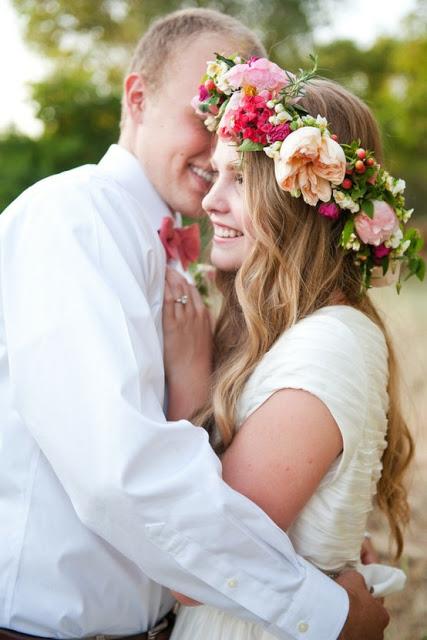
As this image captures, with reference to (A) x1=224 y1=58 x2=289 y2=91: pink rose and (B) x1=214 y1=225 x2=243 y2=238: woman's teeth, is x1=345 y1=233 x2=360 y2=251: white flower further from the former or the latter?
(A) x1=224 y1=58 x2=289 y2=91: pink rose

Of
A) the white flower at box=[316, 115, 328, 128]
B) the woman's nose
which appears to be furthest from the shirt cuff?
the white flower at box=[316, 115, 328, 128]

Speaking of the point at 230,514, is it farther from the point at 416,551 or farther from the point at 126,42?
the point at 126,42

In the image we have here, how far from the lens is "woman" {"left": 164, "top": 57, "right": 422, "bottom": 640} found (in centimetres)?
219

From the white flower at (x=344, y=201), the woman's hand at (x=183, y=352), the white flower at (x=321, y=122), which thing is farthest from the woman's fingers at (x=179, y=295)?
the white flower at (x=321, y=122)

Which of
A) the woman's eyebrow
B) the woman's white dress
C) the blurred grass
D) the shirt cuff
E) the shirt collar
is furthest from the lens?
the blurred grass

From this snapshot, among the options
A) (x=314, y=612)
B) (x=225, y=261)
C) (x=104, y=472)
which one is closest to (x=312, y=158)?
(x=225, y=261)

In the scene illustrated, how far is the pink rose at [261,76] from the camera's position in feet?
8.26

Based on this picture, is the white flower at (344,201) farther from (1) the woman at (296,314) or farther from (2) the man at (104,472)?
(2) the man at (104,472)

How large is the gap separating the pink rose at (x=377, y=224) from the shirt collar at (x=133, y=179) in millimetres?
787

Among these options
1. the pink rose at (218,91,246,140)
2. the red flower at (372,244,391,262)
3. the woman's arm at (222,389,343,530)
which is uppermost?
the pink rose at (218,91,246,140)

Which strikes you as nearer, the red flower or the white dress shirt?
the white dress shirt

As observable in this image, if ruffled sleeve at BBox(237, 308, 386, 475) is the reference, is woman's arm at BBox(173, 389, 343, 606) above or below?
below

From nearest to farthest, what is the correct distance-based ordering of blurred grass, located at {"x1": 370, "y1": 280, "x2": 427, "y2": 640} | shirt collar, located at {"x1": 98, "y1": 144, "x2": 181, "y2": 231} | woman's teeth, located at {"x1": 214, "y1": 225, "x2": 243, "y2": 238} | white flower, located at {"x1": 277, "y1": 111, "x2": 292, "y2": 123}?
white flower, located at {"x1": 277, "y1": 111, "x2": 292, "y2": 123} < woman's teeth, located at {"x1": 214, "y1": 225, "x2": 243, "y2": 238} < shirt collar, located at {"x1": 98, "y1": 144, "x2": 181, "y2": 231} < blurred grass, located at {"x1": 370, "y1": 280, "x2": 427, "y2": 640}

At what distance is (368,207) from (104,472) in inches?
47.0
